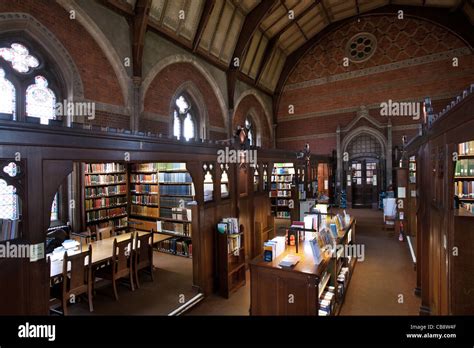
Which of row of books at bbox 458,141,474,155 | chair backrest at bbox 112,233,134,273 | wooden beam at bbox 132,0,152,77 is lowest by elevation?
chair backrest at bbox 112,233,134,273

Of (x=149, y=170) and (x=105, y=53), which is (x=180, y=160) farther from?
(x=105, y=53)

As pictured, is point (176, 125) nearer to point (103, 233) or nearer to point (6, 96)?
point (103, 233)

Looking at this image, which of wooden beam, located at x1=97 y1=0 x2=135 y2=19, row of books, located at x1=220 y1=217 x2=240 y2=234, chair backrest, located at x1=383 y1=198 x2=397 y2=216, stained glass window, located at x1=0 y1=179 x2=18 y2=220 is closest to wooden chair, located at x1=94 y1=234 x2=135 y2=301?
row of books, located at x1=220 y1=217 x2=240 y2=234

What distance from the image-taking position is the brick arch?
11955 millimetres

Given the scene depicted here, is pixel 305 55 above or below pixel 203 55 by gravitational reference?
above

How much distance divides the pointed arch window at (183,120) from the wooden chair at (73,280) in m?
5.40

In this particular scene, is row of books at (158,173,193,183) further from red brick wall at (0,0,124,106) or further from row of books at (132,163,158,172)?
red brick wall at (0,0,124,106)

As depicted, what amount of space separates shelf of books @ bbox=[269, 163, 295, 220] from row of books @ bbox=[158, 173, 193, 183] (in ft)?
15.4

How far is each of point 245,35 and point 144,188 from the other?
6.86 meters

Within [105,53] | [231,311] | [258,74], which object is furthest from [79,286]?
[258,74]

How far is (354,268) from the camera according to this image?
5922 mm

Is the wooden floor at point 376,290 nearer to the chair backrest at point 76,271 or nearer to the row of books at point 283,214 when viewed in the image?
the chair backrest at point 76,271

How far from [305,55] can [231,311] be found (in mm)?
13521
